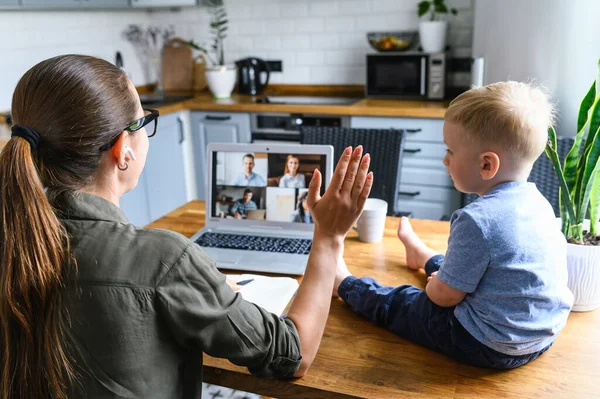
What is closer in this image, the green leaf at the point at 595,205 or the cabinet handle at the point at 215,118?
the green leaf at the point at 595,205

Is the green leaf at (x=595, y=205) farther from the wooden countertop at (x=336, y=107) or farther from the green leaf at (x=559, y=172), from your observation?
the wooden countertop at (x=336, y=107)

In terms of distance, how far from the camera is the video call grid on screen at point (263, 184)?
162cm

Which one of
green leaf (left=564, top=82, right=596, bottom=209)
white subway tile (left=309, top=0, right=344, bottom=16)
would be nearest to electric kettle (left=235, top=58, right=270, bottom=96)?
white subway tile (left=309, top=0, right=344, bottom=16)

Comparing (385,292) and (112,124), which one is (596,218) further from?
→ (112,124)

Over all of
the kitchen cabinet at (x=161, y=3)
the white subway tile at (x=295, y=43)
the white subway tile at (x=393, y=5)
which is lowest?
the white subway tile at (x=295, y=43)

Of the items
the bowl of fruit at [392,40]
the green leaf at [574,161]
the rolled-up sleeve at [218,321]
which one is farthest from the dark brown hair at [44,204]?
the bowl of fruit at [392,40]

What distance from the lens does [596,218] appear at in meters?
1.29

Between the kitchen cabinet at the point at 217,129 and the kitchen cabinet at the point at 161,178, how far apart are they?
113 millimetres

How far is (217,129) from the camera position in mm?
3805

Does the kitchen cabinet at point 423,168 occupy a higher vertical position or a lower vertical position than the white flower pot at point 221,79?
lower

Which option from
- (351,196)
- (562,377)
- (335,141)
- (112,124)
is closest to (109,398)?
(112,124)

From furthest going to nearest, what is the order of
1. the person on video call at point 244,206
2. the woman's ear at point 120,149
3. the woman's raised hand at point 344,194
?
the person on video call at point 244,206
the woman's raised hand at point 344,194
the woman's ear at point 120,149

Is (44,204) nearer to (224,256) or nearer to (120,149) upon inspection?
(120,149)

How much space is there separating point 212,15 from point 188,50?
0.33m
